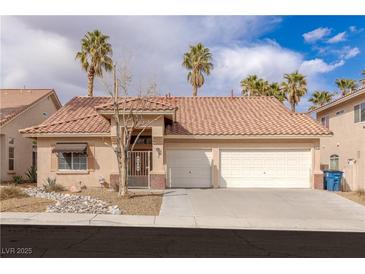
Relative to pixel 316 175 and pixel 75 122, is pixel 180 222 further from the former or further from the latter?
pixel 75 122

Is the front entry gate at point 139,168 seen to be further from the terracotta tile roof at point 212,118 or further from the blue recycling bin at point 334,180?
the blue recycling bin at point 334,180

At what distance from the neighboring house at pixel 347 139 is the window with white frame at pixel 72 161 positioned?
1492 centimetres

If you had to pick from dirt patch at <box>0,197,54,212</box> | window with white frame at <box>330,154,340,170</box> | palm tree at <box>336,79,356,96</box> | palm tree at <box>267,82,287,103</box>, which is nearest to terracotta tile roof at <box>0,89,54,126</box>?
dirt patch at <box>0,197,54,212</box>

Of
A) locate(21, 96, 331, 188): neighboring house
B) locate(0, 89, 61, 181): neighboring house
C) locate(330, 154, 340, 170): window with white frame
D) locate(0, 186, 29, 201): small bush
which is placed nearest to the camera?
locate(0, 186, 29, 201): small bush

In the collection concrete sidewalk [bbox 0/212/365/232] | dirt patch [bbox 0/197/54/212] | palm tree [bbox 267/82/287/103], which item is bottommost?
concrete sidewalk [bbox 0/212/365/232]

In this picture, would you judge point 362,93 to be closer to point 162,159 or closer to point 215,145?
point 215,145

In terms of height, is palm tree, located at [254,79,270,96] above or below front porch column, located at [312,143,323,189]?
above

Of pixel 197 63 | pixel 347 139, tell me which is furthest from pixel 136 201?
pixel 197 63

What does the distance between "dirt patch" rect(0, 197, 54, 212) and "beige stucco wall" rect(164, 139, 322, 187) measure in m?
7.63

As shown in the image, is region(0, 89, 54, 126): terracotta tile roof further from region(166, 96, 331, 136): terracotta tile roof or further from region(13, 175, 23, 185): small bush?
region(166, 96, 331, 136): terracotta tile roof

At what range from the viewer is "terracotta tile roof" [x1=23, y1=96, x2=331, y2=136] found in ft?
63.0

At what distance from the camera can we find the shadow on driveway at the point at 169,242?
23.9 ft

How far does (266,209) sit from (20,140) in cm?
1789

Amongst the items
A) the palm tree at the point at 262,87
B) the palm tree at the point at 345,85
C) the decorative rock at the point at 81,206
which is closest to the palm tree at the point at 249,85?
the palm tree at the point at 262,87
